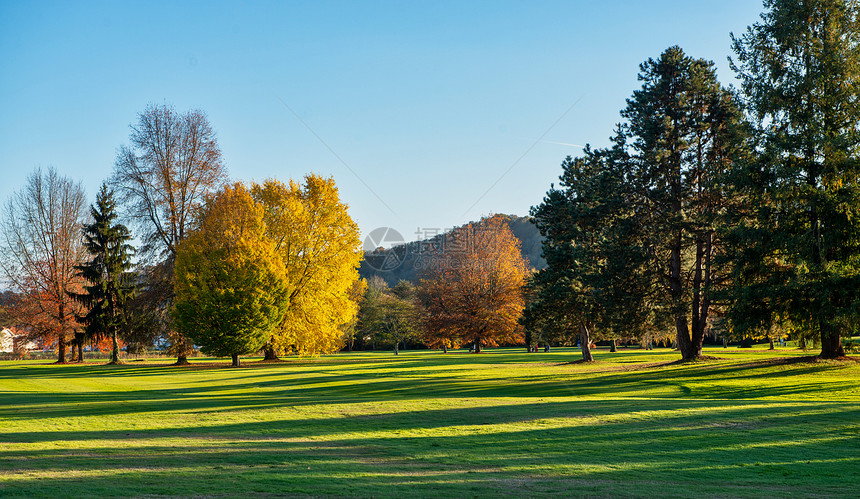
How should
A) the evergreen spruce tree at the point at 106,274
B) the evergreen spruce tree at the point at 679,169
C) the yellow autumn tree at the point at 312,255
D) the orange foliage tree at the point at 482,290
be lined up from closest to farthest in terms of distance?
the evergreen spruce tree at the point at 679,169 < the yellow autumn tree at the point at 312,255 < the evergreen spruce tree at the point at 106,274 < the orange foliage tree at the point at 482,290

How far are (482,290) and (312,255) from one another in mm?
17947

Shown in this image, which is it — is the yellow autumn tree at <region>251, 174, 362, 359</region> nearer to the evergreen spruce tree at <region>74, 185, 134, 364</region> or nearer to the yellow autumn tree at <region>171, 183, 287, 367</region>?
the yellow autumn tree at <region>171, 183, 287, 367</region>

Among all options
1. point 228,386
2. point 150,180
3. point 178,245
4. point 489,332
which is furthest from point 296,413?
point 489,332

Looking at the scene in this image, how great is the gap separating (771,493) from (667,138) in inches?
1063

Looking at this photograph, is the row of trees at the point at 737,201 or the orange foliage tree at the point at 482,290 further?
the orange foliage tree at the point at 482,290

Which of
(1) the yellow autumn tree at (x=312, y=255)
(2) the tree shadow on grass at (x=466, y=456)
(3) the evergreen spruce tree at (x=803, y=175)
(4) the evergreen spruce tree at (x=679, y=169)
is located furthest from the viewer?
(1) the yellow autumn tree at (x=312, y=255)

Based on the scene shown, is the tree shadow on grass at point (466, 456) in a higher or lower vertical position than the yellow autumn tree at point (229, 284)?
lower

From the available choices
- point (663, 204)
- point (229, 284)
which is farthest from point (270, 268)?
point (663, 204)

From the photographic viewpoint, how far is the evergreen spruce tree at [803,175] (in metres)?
22.8

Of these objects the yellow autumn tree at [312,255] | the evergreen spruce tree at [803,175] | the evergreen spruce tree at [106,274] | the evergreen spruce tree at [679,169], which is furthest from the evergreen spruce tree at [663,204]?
the evergreen spruce tree at [106,274]

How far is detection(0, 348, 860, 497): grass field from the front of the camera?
321 inches

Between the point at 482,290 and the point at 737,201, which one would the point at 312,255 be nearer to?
the point at 482,290

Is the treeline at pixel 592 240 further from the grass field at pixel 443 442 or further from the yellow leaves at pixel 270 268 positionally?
the grass field at pixel 443 442

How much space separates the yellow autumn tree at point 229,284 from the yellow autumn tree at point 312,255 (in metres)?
2.47
